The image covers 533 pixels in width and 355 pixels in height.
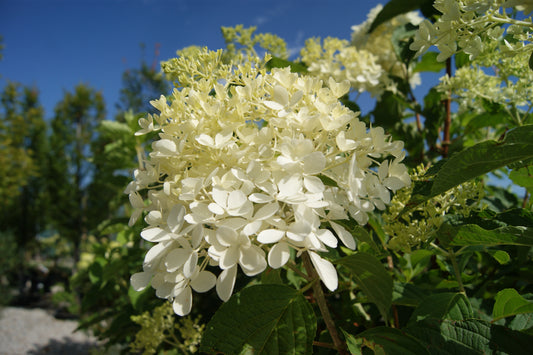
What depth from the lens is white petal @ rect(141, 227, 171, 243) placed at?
0.57 metres

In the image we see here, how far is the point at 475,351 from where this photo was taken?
0.71 m

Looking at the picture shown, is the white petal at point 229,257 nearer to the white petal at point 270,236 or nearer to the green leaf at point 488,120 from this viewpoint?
the white petal at point 270,236

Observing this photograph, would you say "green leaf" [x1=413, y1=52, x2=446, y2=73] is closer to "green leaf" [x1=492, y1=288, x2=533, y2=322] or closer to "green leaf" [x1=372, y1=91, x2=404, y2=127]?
"green leaf" [x1=372, y1=91, x2=404, y2=127]

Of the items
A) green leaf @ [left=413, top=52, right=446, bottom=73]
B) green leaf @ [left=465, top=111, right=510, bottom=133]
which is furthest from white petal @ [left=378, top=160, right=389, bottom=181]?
green leaf @ [left=413, top=52, right=446, bottom=73]

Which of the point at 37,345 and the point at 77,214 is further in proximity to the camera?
the point at 77,214

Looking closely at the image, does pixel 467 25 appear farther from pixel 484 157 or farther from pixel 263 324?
pixel 263 324

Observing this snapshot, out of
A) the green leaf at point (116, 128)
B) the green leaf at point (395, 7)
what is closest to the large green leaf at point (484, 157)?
the green leaf at point (395, 7)

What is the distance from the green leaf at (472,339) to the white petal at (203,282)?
1.59 feet

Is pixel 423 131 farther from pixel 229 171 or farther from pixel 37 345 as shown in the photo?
pixel 37 345

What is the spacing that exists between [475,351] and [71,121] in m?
18.1

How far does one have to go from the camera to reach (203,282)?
0.58 metres

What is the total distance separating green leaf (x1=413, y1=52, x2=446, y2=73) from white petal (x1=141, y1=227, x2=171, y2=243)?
5.26 ft

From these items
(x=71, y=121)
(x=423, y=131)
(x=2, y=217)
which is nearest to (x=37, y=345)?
(x=423, y=131)

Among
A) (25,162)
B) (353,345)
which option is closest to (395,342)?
(353,345)
